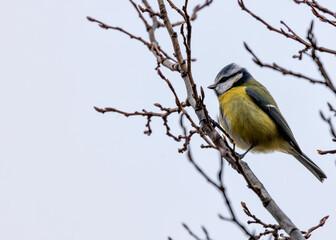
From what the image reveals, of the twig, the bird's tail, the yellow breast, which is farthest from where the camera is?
the bird's tail

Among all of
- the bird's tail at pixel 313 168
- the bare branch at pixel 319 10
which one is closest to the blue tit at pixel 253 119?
the bird's tail at pixel 313 168

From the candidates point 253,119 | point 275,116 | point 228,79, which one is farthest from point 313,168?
point 228,79

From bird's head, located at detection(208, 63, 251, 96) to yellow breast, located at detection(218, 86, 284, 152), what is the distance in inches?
8.4

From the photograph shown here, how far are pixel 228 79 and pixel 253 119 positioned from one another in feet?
2.86

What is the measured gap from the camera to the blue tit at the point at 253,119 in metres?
5.55

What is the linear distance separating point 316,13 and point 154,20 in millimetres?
1657

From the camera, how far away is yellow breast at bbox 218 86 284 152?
5.53 m

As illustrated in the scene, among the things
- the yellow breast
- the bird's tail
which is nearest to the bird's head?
the yellow breast

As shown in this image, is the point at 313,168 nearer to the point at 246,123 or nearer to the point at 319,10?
the point at 246,123

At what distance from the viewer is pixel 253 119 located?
219 inches

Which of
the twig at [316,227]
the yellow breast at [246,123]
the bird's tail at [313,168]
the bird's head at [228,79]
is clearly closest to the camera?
the twig at [316,227]

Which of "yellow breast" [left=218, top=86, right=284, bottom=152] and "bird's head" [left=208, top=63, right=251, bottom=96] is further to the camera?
"bird's head" [left=208, top=63, right=251, bottom=96]

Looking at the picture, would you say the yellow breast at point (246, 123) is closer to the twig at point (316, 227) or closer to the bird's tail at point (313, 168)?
the bird's tail at point (313, 168)

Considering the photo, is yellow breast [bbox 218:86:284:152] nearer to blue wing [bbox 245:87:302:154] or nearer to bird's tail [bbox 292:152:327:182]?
blue wing [bbox 245:87:302:154]
